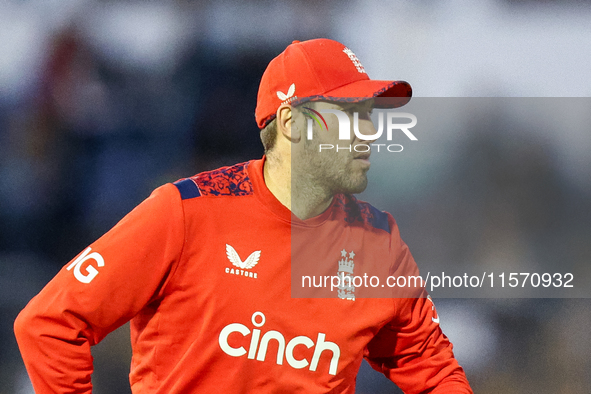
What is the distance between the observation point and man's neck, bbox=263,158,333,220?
1.35 m

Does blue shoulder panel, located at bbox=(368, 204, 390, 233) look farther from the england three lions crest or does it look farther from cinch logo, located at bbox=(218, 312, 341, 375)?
cinch logo, located at bbox=(218, 312, 341, 375)

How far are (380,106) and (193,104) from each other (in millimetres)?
1087

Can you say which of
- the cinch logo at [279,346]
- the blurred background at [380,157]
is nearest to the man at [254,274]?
the cinch logo at [279,346]

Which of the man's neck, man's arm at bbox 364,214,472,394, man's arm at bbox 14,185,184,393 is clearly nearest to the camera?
man's arm at bbox 14,185,184,393

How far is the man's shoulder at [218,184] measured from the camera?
1269 millimetres

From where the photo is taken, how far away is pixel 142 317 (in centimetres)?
129

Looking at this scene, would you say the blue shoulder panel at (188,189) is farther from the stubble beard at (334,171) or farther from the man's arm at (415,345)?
the man's arm at (415,345)

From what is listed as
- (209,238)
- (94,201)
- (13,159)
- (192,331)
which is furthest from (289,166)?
(13,159)

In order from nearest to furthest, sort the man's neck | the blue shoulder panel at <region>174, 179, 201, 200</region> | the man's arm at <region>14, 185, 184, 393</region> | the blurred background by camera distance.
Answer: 1. the man's arm at <region>14, 185, 184, 393</region>
2. the blue shoulder panel at <region>174, 179, 201, 200</region>
3. the man's neck
4. the blurred background

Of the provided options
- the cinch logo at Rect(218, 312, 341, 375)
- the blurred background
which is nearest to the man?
the cinch logo at Rect(218, 312, 341, 375)

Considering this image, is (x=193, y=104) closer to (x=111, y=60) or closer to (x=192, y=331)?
(x=111, y=60)

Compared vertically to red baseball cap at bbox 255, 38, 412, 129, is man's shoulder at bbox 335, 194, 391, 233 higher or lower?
lower

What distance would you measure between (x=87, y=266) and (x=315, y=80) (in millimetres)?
649

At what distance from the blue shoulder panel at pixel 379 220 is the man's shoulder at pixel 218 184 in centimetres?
34
